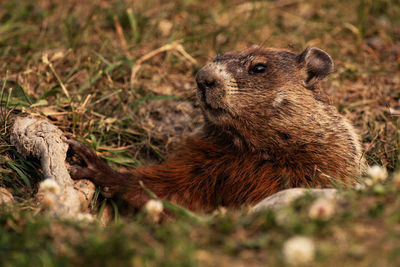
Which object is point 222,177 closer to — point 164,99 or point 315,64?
point 315,64

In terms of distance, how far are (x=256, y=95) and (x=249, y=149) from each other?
1.48 feet

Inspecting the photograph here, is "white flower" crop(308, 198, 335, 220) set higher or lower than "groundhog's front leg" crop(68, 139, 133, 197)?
higher

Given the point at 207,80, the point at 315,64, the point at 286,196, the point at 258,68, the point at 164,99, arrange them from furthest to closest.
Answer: the point at 164,99 < the point at 315,64 < the point at 258,68 < the point at 207,80 < the point at 286,196

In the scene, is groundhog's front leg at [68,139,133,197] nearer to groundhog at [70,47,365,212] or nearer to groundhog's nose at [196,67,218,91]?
groundhog at [70,47,365,212]

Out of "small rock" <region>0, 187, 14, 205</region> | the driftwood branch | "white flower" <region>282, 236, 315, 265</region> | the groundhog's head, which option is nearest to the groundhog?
the groundhog's head

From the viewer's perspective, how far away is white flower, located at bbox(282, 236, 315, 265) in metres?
1.99

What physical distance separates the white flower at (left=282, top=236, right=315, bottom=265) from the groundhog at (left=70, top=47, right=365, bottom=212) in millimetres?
1820

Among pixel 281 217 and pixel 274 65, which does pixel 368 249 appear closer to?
pixel 281 217

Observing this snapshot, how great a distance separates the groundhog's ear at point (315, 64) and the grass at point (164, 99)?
60 centimetres

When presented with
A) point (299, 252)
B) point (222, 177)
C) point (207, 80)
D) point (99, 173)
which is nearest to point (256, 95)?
point (207, 80)

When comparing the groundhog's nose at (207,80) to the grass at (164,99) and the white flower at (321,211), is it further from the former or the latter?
the white flower at (321,211)

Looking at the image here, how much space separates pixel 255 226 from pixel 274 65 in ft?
7.06

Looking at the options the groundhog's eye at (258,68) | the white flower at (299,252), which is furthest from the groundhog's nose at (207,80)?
the white flower at (299,252)

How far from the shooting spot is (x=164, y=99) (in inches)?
210
